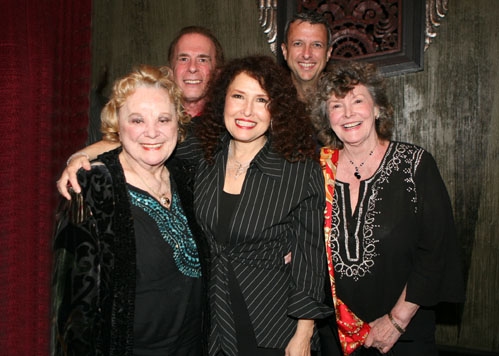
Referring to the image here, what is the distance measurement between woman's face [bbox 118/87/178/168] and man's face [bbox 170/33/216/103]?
94 centimetres

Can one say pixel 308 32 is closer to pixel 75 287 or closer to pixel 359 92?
pixel 359 92

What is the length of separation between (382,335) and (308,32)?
1.71m

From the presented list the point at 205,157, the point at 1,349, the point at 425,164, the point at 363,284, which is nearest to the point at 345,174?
the point at 425,164

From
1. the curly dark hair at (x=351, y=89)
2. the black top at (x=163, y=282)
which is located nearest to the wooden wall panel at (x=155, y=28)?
the curly dark hair at (x=351, y=89)

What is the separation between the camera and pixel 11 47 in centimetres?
227

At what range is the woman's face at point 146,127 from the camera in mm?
1622

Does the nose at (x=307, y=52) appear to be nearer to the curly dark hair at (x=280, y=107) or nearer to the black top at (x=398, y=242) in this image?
the curly dark hair at (x=280, y=107)

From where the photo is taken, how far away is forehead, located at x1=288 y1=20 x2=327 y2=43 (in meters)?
2.68

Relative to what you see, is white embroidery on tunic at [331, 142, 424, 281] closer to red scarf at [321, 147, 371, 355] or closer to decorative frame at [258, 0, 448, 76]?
red scarf at [321, 147, 371, 355]

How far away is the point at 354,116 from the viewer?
1.93 m

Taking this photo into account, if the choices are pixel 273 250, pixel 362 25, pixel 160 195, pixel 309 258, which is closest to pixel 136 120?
pixel 160 195

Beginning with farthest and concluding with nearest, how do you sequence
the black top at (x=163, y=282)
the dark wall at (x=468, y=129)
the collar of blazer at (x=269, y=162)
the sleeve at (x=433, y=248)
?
1. the dark wall at (x=468, y=129)
2. the sleeve at (x=433, y=248)
3. the collar of blazer at (x=269, y=162)
4. the black top at (x=163, y=282)

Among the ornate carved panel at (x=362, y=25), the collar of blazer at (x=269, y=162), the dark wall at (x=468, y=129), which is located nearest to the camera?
the collar of blazer at (x=269, y=162)

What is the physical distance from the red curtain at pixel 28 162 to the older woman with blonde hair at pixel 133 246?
0.89 meters
